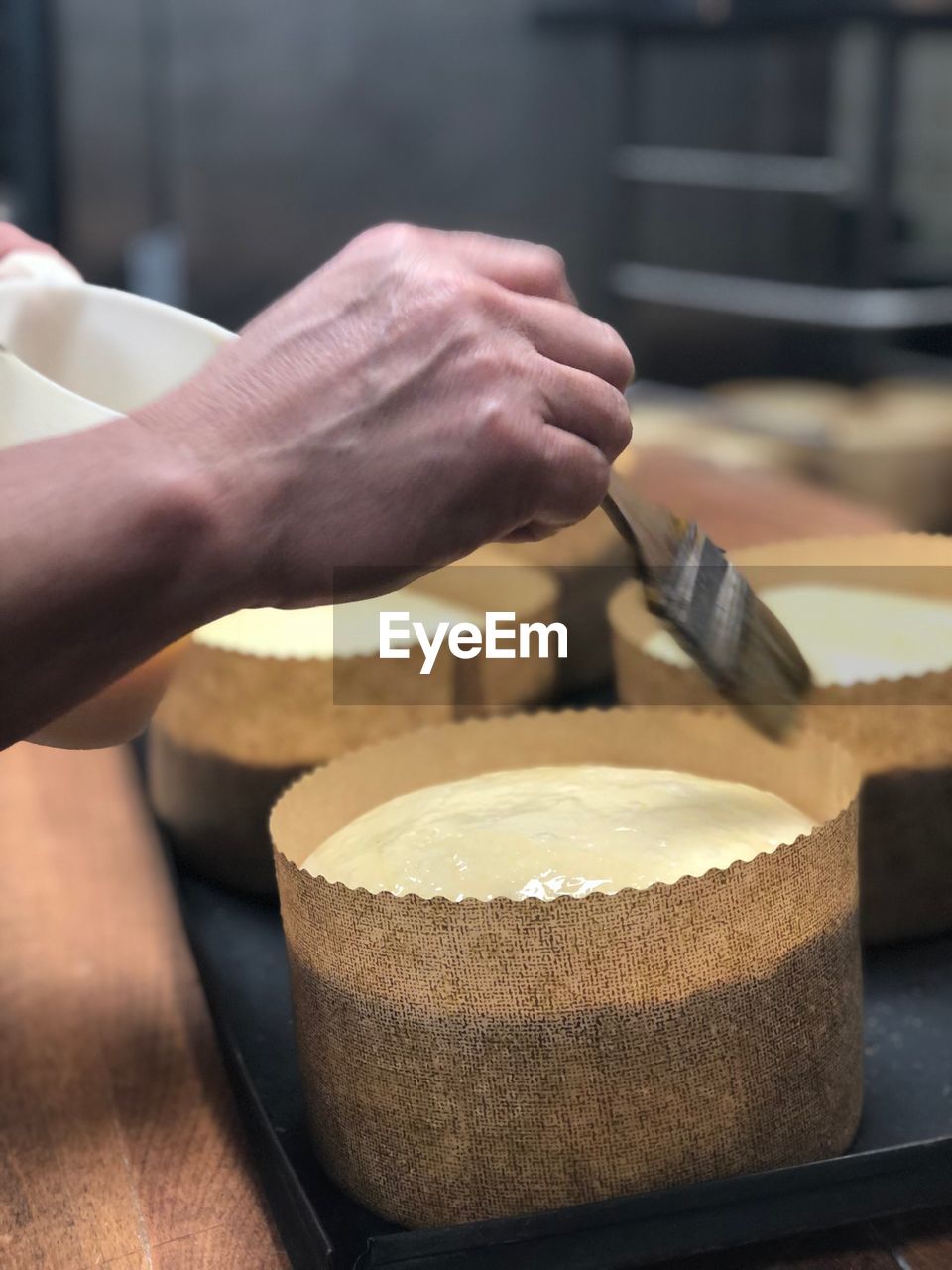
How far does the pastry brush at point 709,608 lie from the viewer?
2.60ft

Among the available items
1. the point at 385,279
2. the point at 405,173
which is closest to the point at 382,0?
the point at 405,173

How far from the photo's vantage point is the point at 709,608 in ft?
2.67

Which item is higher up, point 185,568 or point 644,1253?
point 185,568

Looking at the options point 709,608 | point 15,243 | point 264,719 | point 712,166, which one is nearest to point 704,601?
point 709,608

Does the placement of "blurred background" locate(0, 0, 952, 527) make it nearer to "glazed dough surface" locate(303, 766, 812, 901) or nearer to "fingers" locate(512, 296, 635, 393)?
"glazed dough surface" locate(303, 766, 812, 901)

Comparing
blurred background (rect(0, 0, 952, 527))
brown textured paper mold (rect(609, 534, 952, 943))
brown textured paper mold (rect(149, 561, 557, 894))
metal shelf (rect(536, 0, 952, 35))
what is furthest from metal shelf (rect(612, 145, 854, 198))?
brown textured paper mold (rect(609, 534, 952, 943))

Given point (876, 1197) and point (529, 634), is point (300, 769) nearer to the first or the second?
point (529, 634)

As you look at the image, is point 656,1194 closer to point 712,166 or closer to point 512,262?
point 512,262

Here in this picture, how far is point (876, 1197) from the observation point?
0.77 m

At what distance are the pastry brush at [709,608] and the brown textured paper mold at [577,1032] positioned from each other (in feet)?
0.35

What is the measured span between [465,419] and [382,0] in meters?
3.84

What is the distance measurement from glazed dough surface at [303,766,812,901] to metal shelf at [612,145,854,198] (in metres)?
3.48

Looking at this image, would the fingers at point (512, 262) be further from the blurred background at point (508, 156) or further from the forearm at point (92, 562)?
the blurred background at point (508, 156)

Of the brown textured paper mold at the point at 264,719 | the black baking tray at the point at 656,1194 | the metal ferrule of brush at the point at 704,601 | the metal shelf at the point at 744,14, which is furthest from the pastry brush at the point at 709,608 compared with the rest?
the metal shelf at the point at 744,14
